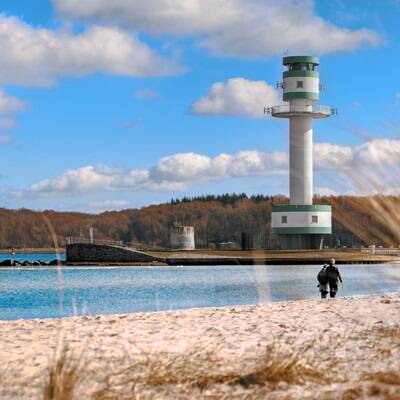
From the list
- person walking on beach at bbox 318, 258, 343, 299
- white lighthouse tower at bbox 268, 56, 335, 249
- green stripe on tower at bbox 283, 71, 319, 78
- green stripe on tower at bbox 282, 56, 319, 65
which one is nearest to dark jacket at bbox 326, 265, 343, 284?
person walking on beach at bbox 318, 258, 343, 299

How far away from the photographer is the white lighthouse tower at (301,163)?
68125 mm

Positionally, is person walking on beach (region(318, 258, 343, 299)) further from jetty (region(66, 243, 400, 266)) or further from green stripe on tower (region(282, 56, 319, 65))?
green stripe on tower (region(282, 56, 319, 65))

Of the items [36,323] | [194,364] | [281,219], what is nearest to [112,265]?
[281,219]

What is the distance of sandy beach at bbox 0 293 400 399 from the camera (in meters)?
5.01

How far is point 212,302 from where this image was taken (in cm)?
3145

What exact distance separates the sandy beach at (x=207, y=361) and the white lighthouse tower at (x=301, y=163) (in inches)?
2200

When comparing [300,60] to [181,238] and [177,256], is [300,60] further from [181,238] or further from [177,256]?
[181,238]

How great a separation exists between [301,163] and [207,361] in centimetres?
6232

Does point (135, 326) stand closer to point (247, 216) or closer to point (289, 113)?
point (289, 113)

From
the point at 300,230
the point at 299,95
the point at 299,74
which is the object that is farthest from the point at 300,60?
the point at 300,230

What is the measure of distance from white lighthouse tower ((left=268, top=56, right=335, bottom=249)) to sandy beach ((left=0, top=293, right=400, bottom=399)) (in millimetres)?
55868

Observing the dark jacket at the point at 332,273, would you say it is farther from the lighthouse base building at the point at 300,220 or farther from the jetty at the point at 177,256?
the jetty at the point at 177,256

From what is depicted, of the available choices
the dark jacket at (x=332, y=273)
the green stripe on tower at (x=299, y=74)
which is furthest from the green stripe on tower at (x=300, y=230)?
the dark jacket at (x=332, y=273)

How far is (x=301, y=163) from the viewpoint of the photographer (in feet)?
223
